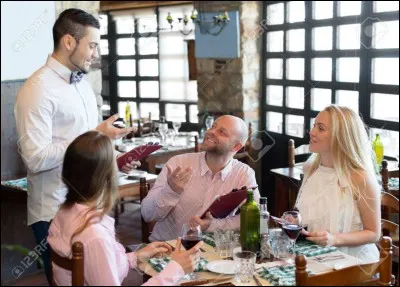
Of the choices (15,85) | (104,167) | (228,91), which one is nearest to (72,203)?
(104,167)

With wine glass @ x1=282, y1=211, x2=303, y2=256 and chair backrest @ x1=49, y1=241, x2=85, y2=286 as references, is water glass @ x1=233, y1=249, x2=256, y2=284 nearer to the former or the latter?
wine glass @ x1=282, y1=211, x2=303, y2=256

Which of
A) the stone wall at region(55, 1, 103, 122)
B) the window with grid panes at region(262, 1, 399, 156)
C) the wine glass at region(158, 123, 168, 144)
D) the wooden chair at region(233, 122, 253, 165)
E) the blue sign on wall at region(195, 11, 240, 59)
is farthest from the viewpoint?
the blue sign on wall at region(195, 11, 240, 59)

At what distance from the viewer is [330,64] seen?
527 centimetres

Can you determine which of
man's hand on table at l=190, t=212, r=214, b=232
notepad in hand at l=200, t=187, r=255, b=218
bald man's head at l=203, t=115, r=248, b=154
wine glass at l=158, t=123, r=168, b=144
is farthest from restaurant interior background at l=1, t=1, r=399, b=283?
notepad in hand at l=200, t=187, r=255, b=218

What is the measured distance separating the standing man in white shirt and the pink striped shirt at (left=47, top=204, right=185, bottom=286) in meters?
0.68

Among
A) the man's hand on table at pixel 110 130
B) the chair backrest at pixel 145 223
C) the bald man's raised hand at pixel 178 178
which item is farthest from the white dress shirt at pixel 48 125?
the bald man's raised hand at pixel 178 178

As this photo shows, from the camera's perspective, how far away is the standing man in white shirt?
103 inches

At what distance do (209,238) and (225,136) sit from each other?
0.64 metres

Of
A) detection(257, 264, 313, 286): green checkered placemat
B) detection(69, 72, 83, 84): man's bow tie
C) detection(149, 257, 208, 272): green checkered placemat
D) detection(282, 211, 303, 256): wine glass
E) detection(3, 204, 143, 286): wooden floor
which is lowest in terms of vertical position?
detection(3, 204, 143, 286): wooden floor

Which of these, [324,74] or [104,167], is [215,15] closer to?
[324,74]

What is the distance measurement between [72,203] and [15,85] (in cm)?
222

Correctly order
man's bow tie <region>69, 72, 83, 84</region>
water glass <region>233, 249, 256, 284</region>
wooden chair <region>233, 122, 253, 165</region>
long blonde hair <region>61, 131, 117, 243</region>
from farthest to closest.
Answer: wooden chair <region>233, 122, 253, 165</region>, man's bow tie <region>69, 72, 83, 84</region>, water glass <region>233, 249, 256, 284</region>, long blonde hair <region>61, 131, 117, 243</region>

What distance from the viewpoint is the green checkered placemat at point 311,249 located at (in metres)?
2.29

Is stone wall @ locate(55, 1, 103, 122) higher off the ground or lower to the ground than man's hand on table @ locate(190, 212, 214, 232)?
higher
